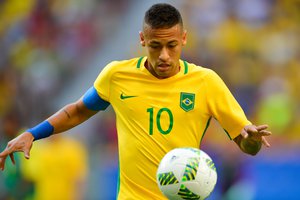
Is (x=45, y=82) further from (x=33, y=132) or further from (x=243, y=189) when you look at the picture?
(x=33, y=132)

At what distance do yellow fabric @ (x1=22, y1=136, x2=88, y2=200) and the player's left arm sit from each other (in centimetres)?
645

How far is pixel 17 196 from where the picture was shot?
11.6m

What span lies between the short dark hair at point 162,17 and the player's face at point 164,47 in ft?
0.11

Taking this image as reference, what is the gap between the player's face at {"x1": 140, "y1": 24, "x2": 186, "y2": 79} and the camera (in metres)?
5.83

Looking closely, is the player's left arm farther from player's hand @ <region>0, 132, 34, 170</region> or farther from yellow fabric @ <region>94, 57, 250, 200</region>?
player's hand @ <region>0, 132, 34, 170</region>

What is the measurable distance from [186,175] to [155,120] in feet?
3.30

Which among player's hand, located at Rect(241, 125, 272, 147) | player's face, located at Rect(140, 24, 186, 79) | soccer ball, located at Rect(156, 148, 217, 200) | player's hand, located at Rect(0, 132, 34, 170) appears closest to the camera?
soccer ball, located at Rect(156, 148, 217, 200)

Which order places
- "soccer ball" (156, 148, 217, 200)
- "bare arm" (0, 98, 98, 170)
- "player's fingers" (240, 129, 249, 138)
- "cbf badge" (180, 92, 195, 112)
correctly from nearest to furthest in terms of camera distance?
"soccer ball" (156, 148, 217, 200), "player's fingers" (240, 129, 249, 138), "cbf badge" (180, 92, 195, 112), "bare arm" (0, 98, 98, 170)

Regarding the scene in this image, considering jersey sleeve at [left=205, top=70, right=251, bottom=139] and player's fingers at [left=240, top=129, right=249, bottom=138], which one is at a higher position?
jersey sleeve at [left=205, top=70, right=251, bottom=139]

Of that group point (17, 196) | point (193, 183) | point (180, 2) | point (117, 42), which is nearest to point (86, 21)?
point (117, 42)

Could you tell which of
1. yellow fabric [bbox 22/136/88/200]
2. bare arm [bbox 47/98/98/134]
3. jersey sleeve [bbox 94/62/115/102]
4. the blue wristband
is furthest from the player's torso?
yellow fabric [bbox 22/136/88/200]

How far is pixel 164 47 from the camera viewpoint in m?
5.82

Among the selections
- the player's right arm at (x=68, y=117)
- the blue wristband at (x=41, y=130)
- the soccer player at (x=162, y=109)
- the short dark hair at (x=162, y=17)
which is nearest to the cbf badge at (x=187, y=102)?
the soccer player at (x=162, y=109)

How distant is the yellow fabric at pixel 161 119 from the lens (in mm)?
5906
